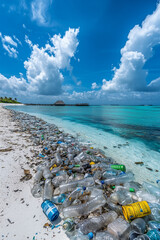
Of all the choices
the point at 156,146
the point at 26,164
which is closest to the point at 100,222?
the point at 26,164

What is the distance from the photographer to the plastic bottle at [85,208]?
1.82 meters

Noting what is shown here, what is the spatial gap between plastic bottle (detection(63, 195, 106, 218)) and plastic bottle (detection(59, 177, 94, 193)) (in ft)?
1.41

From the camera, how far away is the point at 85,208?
1914 mm

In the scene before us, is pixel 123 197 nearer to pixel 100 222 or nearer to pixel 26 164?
pixel 100 222

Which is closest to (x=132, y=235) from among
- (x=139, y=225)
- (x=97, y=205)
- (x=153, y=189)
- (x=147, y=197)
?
(x=139, y=225)

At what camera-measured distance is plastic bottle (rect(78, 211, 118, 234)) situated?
158 cm

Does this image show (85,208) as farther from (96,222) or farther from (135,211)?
(135,211)

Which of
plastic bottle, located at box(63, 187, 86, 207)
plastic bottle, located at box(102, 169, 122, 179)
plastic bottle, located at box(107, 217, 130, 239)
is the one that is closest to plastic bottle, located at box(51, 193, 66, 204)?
plastic bottle, located at box(63, 187, 86, 207)

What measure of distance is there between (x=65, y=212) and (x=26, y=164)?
211 cm

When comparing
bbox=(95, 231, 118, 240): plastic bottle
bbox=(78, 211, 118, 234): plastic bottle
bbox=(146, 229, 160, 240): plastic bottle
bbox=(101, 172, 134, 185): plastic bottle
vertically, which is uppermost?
bbox=(146, 229, 160, 240): plastic bottle

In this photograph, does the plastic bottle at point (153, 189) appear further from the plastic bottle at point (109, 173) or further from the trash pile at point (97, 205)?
the plastic bottle at point (109, 173)

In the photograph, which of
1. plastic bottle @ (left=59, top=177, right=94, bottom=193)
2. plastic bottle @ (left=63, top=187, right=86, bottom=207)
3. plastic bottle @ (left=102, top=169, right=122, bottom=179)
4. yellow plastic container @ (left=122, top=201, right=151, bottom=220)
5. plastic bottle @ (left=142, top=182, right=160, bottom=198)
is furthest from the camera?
plastic bottle @ (left=102, top=169, right=122, bottom=179)

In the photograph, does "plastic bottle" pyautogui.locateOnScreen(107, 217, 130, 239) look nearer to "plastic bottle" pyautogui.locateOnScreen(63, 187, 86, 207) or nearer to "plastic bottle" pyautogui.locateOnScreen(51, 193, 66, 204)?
"plastic bottle" pyautogui.locateOnScreen(63, 187, 86, 207)

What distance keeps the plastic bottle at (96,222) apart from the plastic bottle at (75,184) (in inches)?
29.6
